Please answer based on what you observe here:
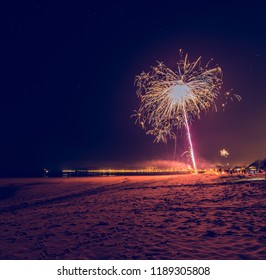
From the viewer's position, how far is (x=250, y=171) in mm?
28438

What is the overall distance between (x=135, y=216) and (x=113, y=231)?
187 cm

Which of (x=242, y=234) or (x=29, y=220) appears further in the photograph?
(x=29, y=220)

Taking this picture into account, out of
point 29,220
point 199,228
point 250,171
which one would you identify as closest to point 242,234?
point 199,228

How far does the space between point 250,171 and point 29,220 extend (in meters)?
23.5

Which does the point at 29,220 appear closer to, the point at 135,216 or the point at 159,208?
the point at 135,216
